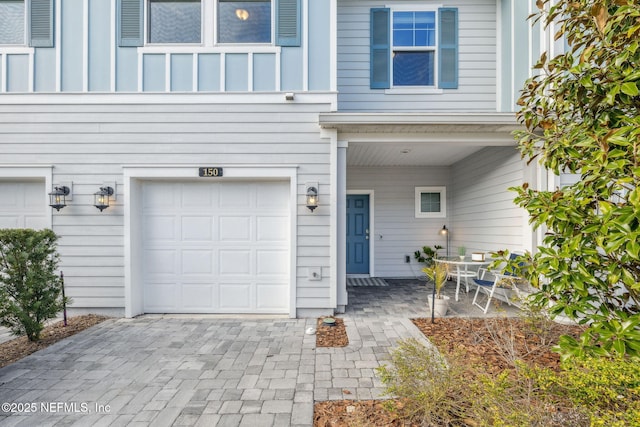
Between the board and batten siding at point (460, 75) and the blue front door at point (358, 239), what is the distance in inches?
87.5

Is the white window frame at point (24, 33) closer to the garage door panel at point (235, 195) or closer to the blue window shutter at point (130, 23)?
the blue window shutter at point (130, 23)

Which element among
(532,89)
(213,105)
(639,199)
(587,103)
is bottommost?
(639,199)

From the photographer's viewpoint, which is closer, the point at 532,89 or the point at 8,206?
the point at 532,89

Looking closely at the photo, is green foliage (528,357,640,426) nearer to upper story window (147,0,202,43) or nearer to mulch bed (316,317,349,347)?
mulch bed (316,317,349,347)

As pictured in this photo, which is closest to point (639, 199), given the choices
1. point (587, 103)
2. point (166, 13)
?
point (587, 103)

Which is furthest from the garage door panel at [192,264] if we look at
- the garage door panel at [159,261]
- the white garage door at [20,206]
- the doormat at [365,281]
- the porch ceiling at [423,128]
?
the doormat at [365,281]

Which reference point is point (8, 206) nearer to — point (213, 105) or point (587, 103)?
point (213, 105)

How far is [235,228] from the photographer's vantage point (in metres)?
4.35

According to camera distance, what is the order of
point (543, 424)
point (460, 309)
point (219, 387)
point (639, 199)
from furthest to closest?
point (460, 309)
point (219, 387)
point (543, 424)
point (639, 199)

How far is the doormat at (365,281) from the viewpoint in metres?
6.03

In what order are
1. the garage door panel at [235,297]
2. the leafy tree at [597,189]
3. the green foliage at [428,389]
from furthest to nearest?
the garage door panel at [235,297], the green foliage at [428,389], the leafy tree at [597,189]

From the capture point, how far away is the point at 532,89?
1.98 metres

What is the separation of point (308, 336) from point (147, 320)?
2.33 m

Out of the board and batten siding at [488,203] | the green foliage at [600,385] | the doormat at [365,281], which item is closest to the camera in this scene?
the green foliage at [600,385]
